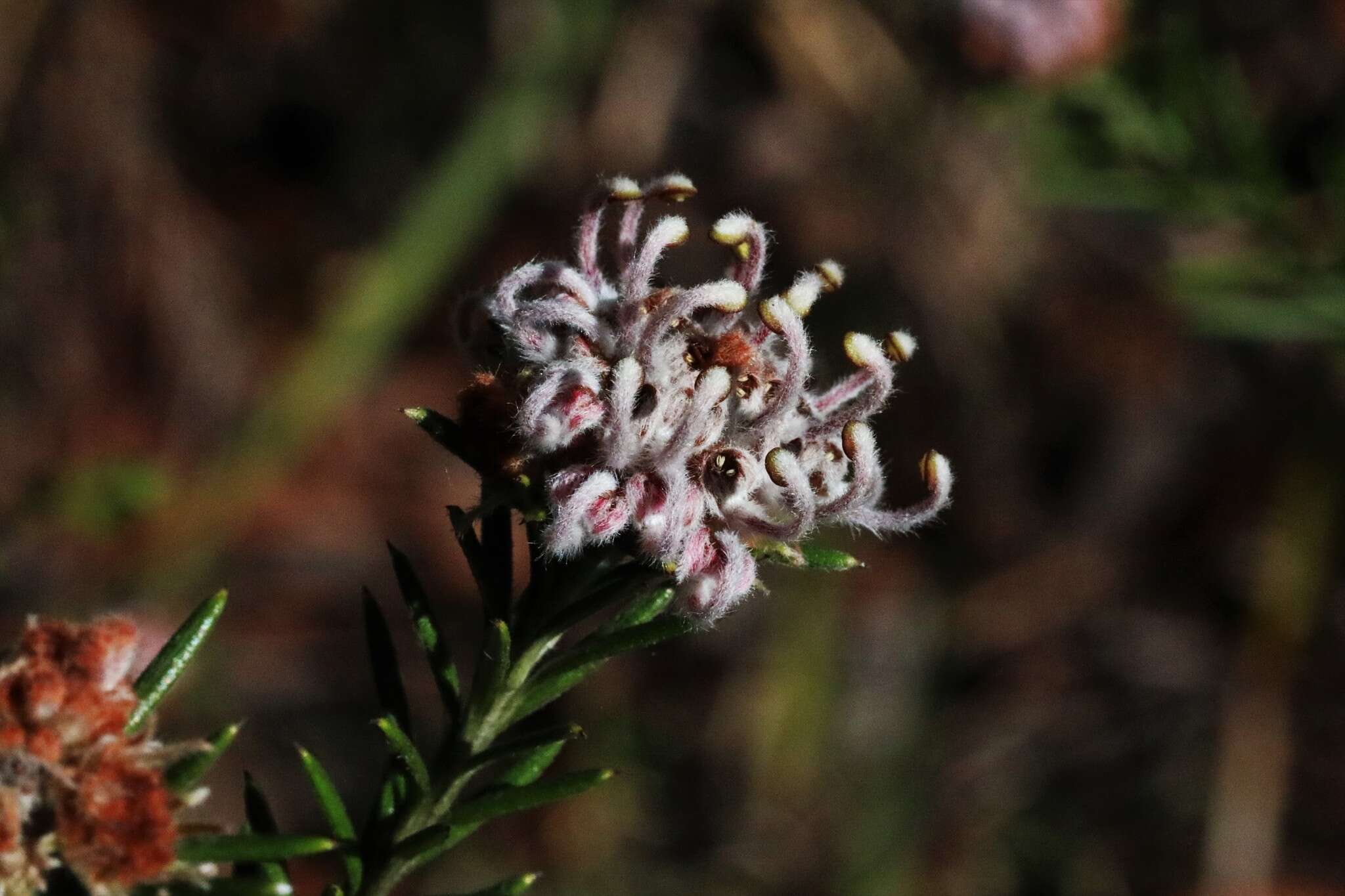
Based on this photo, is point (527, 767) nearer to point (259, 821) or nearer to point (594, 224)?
point (259, 821)

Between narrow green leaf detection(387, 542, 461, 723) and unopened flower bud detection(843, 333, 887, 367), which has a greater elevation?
unopened flower bud detection(843, 333, 887, 367)

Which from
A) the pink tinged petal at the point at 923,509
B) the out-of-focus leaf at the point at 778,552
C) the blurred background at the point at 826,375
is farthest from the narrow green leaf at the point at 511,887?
the blurred background at the point at 826,375

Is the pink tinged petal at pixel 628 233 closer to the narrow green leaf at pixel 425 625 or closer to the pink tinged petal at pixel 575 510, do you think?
the pink tinged petal at pixel 575 510

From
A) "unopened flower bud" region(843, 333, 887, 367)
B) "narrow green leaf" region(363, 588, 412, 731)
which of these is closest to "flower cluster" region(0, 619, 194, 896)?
"narrow green leaf" region(363, 588, 412, 731)

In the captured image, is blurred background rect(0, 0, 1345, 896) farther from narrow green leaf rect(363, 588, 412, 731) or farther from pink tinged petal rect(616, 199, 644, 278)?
pink tinged petal rect(616, 199, 644, 278)

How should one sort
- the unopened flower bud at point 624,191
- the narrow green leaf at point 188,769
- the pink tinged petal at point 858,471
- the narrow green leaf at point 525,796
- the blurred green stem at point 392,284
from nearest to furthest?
the narrow green leaf at point 188,769
the narrow green leaf at point 525,796
the pink tinged petal at point 858,471
the unopened flower bud at point 624,191
the blurred green stem at point 392,284

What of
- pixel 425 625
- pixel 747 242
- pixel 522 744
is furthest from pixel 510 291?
pixel 522 744

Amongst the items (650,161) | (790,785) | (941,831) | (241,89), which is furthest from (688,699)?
(241,89)
